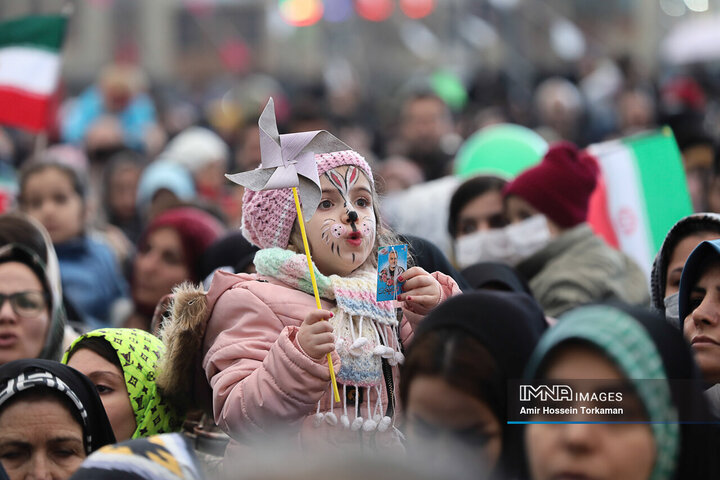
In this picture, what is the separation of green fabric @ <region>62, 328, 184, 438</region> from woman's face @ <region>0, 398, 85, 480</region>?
44cm

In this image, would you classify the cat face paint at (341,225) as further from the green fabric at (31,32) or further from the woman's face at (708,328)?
the green fabric at (31,32)

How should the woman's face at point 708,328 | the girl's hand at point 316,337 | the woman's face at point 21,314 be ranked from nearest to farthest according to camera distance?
the girl's hand at point 316,337 < the woman's face at point 708,328 < the woman's face at point 21,314

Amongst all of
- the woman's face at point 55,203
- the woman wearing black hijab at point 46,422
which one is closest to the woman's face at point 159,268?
the woman's face at point 55,203

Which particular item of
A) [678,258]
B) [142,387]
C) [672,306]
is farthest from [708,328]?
[142,387]

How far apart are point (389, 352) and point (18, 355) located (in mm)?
1714

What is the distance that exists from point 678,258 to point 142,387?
192 cm

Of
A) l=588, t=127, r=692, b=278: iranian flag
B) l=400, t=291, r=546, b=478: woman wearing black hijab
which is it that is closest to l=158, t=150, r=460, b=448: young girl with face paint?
l=400, t=291, r=546, b=478: woman wearing black hijab

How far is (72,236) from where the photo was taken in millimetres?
7043

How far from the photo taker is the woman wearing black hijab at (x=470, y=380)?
2447 mm

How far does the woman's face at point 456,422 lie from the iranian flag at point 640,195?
3.69 metres

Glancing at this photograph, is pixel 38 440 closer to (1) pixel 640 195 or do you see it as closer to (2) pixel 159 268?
(2) pixel 159 268

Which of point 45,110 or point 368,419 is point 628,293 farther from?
point 45,110

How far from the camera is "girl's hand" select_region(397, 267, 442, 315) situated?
3.30 metres

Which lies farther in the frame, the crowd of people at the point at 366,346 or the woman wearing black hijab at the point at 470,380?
the woman wearing black hijab at the point at 470,380
